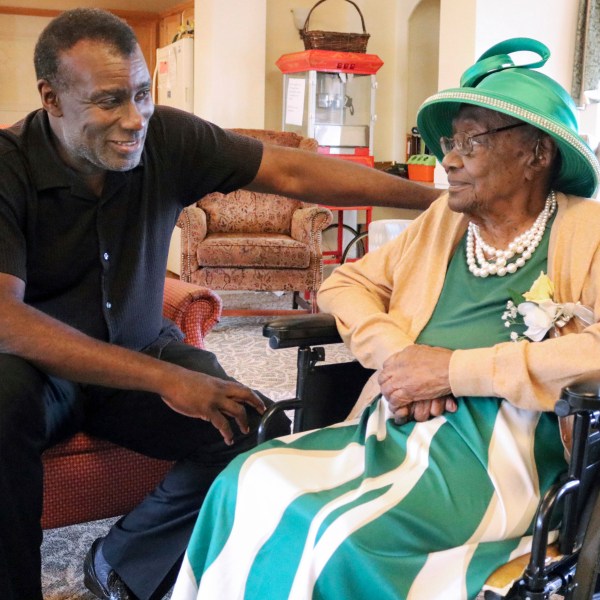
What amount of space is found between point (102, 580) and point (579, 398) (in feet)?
4.08

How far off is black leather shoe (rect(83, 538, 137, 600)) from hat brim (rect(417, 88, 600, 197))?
1.20 meters

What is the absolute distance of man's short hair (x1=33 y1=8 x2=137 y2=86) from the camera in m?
1.75

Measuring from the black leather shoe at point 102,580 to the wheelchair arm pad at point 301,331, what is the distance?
2.36 ft

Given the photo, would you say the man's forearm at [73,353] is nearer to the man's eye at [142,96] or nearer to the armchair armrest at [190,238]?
the man's eye at [142,96]

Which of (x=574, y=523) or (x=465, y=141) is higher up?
(x=465, y=141)

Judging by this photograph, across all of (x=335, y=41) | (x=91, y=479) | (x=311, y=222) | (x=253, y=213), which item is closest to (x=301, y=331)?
(x=91, y=479)

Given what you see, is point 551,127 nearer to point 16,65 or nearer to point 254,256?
point 254,256

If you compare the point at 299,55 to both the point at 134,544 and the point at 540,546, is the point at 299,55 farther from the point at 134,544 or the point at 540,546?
the point at 540,546

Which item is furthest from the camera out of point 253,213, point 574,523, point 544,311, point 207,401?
point 253,213

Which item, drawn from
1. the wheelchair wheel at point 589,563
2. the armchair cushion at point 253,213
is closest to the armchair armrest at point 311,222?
the armchair cushion at point 253,213

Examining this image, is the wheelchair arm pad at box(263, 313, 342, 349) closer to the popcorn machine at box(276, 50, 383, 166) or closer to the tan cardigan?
the tan cardigan

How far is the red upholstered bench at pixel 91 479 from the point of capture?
1911mm

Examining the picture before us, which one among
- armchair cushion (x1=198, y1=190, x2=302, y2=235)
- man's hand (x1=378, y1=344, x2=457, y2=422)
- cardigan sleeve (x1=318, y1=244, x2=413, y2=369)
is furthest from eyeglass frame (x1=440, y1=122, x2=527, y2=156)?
armchair cushion (x1=198, y1=190, x2=302, y2=235)

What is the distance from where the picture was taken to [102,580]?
6.37ft
